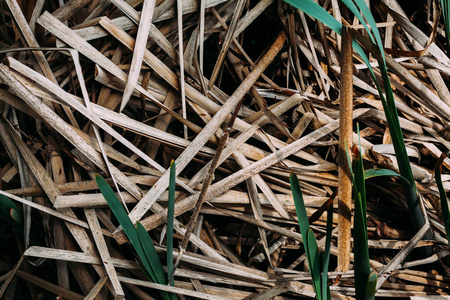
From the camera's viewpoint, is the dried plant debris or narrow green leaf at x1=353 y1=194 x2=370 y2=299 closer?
narrow green leaf at x1=353 y1=194 x2=370 y2=299

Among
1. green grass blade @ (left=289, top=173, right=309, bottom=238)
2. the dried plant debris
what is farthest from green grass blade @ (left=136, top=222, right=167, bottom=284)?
green grass blade @ (left=289, top=173, right=309, bottom=238)

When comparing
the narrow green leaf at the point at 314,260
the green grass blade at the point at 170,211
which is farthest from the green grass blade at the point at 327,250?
the green grass blade at the point at 170,211

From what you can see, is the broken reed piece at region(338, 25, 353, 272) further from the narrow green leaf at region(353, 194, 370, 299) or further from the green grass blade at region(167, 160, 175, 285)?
the green grass blade at region(167, 160, 175, 285)

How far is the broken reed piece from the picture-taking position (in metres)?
0.52

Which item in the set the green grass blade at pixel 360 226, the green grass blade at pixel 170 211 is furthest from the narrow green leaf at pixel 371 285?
the green grass blade at pixel 170 211

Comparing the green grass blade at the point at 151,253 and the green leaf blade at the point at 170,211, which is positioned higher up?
the green leaf blade at the point at 170,211

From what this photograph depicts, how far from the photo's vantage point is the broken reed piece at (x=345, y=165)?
20.4 inches

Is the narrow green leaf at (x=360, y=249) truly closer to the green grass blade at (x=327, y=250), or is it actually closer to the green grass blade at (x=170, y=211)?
the green grass blade at (x=327, y=250)

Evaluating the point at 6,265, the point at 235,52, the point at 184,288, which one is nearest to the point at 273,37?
the point at 235,52

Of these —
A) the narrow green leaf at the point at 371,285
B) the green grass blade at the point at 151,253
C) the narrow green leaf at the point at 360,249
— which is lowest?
the green grass blade at the point at 151,253

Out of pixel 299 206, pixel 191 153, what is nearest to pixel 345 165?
pixel 299 206

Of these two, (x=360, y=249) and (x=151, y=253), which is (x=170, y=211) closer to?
(x=151, y=253)

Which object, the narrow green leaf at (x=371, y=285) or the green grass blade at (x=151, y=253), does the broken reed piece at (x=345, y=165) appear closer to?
the narrow green leaf at (x=371, y=285)

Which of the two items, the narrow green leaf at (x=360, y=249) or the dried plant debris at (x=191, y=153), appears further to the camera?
the dried plant debris at (x=191, y=153)
